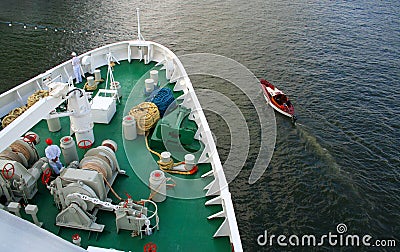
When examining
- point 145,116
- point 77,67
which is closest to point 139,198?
point 145,116

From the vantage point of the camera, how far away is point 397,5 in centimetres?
4238

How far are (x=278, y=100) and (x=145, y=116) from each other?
15577 millimetres

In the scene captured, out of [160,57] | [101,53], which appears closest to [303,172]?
[160,57]

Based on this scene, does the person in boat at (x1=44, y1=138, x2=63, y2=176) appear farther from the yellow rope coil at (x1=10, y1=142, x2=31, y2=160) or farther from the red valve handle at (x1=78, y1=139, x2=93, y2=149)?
the red valve handle at (x1=78, y1=139, x2=93, y2=149)

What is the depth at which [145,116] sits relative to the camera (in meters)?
11.7

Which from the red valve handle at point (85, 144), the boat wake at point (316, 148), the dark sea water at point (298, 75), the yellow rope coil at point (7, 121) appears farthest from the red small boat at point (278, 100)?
the yellow rope coil at point (7, 121)

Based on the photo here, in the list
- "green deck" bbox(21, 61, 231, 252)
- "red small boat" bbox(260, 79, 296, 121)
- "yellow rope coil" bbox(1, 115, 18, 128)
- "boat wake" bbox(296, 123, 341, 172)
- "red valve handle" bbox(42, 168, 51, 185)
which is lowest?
"boat wake" bbox(296, 123, 341, 172)

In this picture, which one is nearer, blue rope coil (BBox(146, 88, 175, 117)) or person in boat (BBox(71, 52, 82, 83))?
blue rope coil (BBox(146, 88, 175, 117))

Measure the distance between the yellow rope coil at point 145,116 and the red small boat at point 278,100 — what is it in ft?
47.2

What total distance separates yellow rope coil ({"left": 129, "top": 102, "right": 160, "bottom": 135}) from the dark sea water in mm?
8209

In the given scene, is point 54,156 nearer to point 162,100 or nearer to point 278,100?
point 162,100

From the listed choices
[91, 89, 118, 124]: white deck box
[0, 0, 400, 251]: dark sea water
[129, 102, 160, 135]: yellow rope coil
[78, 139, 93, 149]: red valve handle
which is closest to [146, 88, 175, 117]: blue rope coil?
[129, 102, 160, 135]: yellow rope coil

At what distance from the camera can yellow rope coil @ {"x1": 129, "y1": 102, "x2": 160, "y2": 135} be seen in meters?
11.6

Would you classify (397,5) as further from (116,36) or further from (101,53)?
(101,53)
